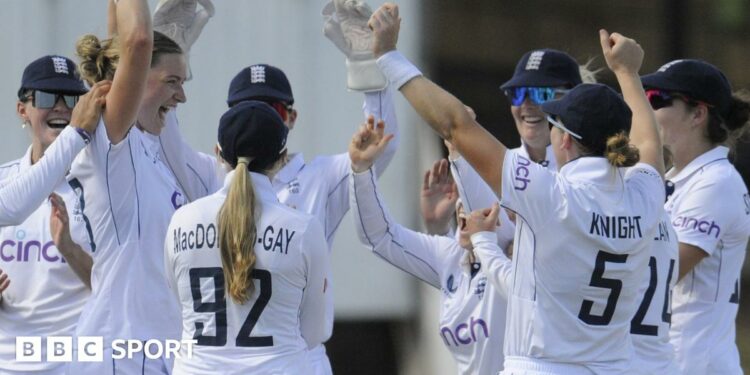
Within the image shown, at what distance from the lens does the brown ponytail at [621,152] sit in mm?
4535

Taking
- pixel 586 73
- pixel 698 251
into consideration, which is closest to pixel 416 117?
pixel 586 73

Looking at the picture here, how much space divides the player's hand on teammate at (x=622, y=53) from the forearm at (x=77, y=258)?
6.14ft

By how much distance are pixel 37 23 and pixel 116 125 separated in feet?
8.51

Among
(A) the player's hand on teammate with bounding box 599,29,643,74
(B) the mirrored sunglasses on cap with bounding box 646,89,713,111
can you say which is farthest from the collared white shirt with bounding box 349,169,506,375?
(A) the player's hand on teammate with bounding box 599,29,643,74

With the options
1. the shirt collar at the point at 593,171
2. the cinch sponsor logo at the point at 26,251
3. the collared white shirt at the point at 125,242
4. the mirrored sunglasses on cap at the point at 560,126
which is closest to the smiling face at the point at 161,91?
the collared white shirt at the point at 125,242

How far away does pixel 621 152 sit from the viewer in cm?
454

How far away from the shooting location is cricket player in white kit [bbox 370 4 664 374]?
177 inches

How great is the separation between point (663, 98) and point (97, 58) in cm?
204

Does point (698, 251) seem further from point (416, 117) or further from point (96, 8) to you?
point (96, 8)

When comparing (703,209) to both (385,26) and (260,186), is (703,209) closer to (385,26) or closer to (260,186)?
(385,26)

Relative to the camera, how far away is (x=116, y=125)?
4828mm

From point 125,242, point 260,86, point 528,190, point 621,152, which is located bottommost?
point 125,242

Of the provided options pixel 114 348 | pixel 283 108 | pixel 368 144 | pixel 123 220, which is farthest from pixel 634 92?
pixel 114 348

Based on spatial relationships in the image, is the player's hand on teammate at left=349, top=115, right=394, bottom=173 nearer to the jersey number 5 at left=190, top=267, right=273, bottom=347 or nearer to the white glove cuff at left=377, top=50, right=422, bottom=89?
the white glove cuff at left=377, top=50, right=422, bottom=89
